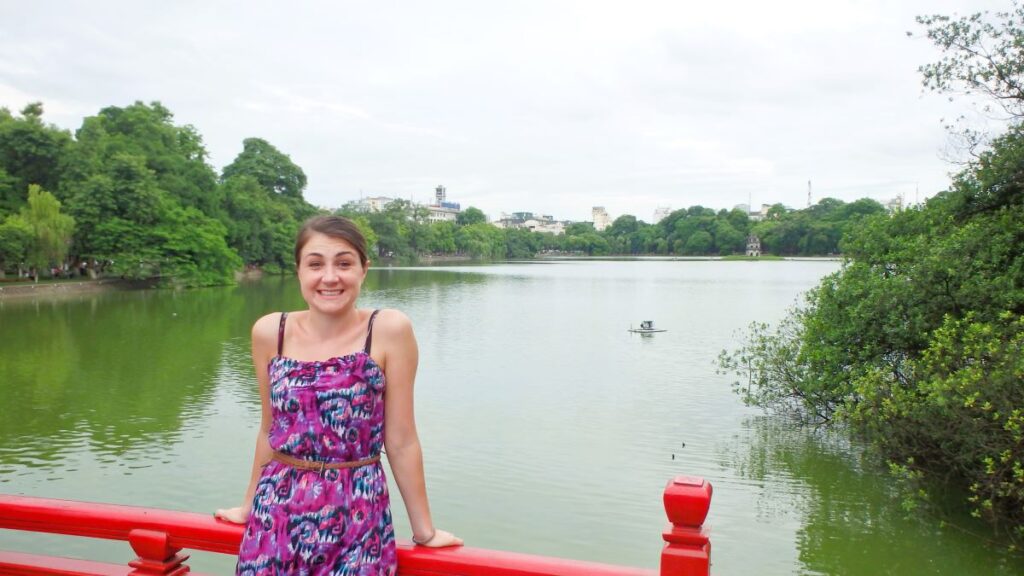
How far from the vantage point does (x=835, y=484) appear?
8.70 m

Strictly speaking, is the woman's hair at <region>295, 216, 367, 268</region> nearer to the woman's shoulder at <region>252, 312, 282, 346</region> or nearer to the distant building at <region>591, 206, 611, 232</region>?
the woman's shoulder at <region>252, 312, 282, 346</region>

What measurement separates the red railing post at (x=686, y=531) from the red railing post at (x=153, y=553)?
125cm

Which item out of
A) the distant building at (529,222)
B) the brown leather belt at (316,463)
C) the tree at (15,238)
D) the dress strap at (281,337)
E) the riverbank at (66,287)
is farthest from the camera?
the distant building at (529,222)

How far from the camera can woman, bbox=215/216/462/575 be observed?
169 centimetres

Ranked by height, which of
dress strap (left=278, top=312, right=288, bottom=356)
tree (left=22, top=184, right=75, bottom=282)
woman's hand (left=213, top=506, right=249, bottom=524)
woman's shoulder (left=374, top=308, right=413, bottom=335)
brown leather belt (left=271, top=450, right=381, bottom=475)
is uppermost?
tree (left=22, top=184, right=75, bottom=282)

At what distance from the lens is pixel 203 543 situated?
1935 millimetres

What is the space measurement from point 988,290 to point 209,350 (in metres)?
15.3

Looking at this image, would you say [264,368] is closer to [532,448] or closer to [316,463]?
[316,463]

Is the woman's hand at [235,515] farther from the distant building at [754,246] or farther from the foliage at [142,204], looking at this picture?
the distant building at [754,246]

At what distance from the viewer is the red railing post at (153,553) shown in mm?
1957

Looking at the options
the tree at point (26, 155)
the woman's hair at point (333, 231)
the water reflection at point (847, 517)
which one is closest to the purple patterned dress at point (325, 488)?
the woman's hair at point (333, 231)

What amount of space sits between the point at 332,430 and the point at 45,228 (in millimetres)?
31600

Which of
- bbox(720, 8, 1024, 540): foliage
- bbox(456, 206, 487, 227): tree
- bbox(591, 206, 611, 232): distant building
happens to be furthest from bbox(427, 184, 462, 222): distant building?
bbox(720, 8, 1024, 540): foliage

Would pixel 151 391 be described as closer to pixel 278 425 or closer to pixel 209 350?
pixel 209 350
